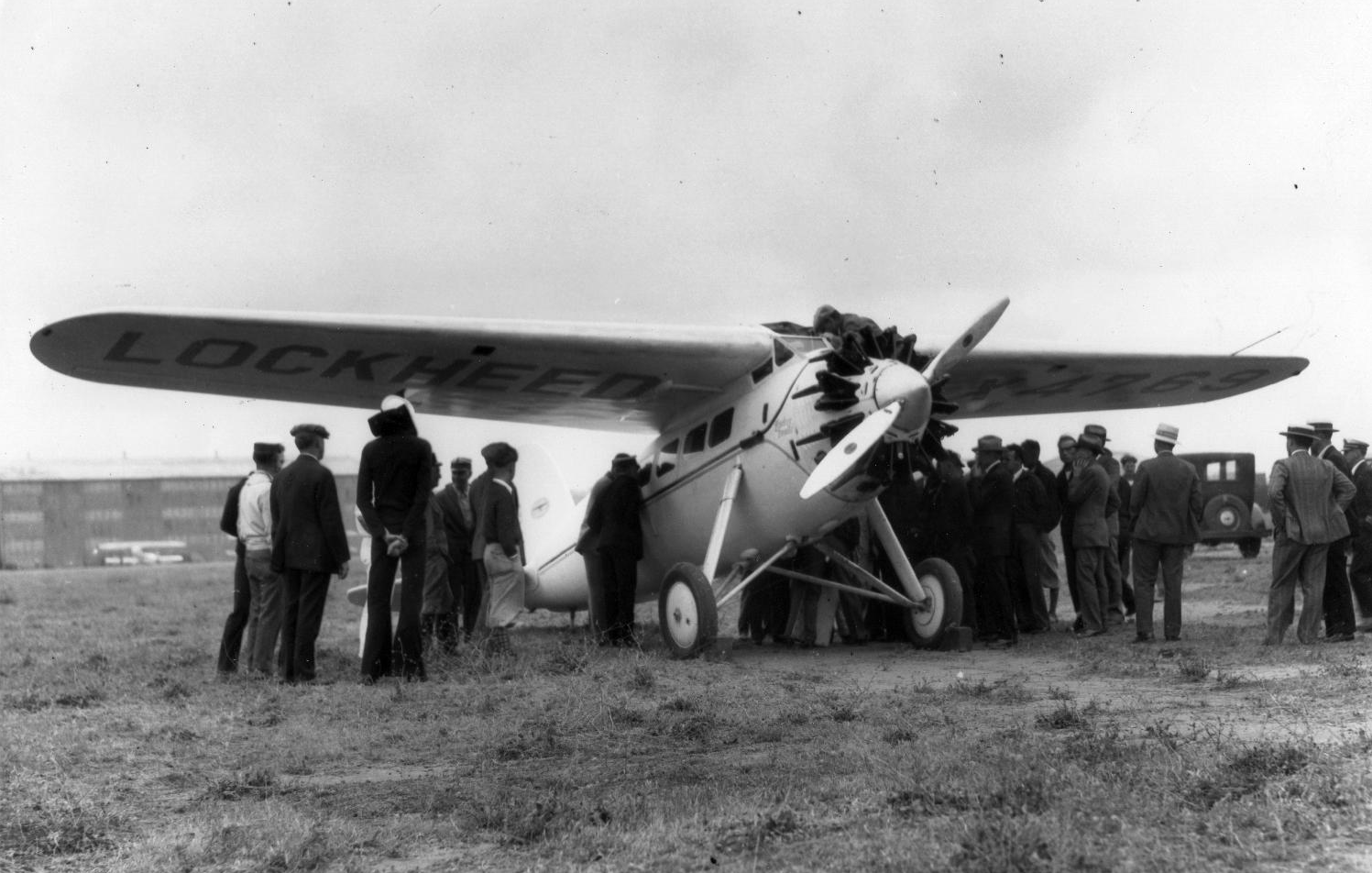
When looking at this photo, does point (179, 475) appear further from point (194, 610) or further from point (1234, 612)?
point (1234, 612)

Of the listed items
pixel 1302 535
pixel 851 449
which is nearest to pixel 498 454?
pixel 851 449

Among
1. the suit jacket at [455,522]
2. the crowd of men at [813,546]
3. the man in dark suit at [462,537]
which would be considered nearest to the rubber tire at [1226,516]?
the crowd of men at [813,546]

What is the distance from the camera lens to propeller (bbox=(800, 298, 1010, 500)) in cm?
899

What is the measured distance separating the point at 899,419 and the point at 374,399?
502 centimetres

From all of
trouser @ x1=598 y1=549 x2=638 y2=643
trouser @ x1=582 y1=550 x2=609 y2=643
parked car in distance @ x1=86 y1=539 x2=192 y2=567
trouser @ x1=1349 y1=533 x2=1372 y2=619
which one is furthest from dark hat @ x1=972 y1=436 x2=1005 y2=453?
parked car in distance @ x1=86 y1=539 x2=192 y2=567

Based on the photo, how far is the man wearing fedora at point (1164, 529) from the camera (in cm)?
1041

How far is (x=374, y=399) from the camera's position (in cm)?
1112

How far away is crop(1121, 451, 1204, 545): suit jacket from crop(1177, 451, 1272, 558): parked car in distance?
660 inches

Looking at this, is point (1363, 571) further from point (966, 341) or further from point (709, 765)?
point (709, 765)

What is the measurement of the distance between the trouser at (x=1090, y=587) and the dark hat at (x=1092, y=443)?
98cm

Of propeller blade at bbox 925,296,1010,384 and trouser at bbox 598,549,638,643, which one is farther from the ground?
propeller blade at bbox 925,296,1010,384

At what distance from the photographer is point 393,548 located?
8305 millimetres

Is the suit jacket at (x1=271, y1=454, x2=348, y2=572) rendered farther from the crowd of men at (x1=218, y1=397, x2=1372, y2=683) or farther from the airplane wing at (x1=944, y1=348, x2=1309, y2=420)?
the airplane wing at (x1=944, y1=348, x2=1309, y2=420)

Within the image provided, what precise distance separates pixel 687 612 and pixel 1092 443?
471 centimetres
